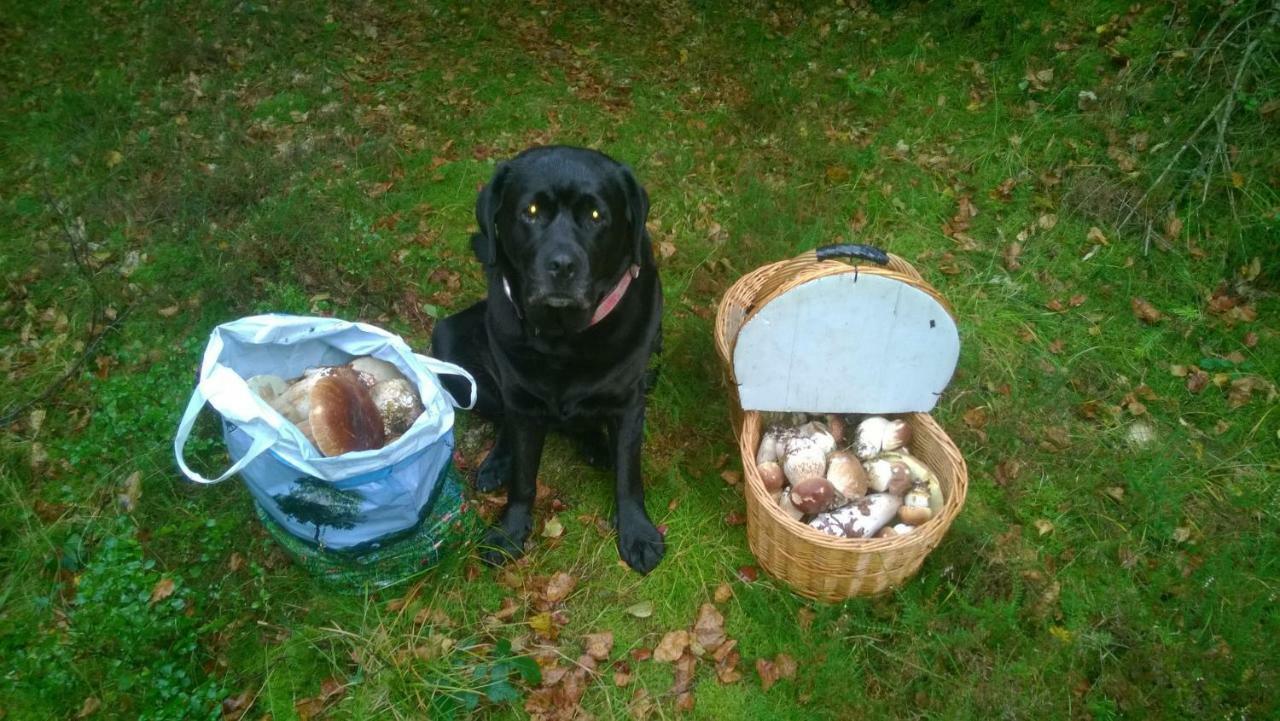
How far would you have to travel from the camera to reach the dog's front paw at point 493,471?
2924 mm

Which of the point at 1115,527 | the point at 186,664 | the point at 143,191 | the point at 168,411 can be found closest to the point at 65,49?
the point at 143,191

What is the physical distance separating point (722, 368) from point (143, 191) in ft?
11.0

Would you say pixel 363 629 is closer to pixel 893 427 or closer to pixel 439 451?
pixel 439 451

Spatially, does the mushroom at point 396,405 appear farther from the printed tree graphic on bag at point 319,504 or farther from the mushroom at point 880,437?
the mushroom at point 880,437

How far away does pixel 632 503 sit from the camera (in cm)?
269

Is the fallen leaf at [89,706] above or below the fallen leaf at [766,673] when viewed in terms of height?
above

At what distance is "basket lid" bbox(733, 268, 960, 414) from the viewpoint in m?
2.36

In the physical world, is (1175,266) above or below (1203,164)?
below

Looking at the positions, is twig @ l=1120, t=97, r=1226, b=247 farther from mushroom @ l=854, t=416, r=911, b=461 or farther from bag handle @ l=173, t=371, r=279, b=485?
bag handle @ l=173, t=371, r=279, b=485

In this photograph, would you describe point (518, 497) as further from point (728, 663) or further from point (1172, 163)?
point (1172, 163)

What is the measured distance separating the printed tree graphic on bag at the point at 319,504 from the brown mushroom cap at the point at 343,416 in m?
0.10

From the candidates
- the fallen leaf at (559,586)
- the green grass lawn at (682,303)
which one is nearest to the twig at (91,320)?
the green grass lawn at (682,303)

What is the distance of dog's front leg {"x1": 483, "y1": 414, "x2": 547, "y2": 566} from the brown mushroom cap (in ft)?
1.58

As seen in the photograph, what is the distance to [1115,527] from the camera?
2701 mm
